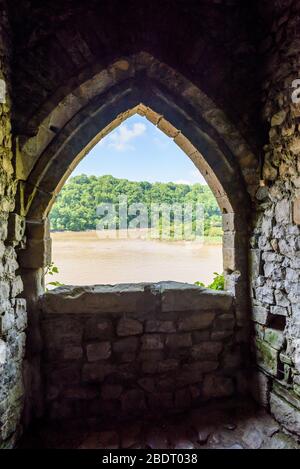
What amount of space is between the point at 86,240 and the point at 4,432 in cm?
162

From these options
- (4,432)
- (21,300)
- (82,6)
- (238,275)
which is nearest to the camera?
(4,432)

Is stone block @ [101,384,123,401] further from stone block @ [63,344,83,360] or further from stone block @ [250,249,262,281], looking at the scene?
stone block @ [250,249,262,281]

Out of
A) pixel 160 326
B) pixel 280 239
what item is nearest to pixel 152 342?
pixel 160 326

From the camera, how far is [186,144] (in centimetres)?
232

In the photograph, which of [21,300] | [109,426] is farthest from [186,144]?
[109,426]

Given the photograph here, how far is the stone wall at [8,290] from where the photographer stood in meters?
1.69

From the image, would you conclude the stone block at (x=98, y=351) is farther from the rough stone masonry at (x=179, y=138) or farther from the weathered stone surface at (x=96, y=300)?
the weathered stone surface at (x=96, y=300)

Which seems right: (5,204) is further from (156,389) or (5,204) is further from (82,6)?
(156,389)

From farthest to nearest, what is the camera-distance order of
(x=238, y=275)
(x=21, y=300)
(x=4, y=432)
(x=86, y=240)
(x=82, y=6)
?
(x=86, y=240), (x=238, y=275), (x=82, y=6), (x=21, y=300), (x=4, y=432)

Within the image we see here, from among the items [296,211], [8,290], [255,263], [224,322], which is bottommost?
[224,322]

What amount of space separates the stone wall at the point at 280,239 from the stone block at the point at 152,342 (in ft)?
2.62

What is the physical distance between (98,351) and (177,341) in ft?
2.07

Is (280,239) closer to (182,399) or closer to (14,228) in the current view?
(182,399)

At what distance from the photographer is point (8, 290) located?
1.78m
